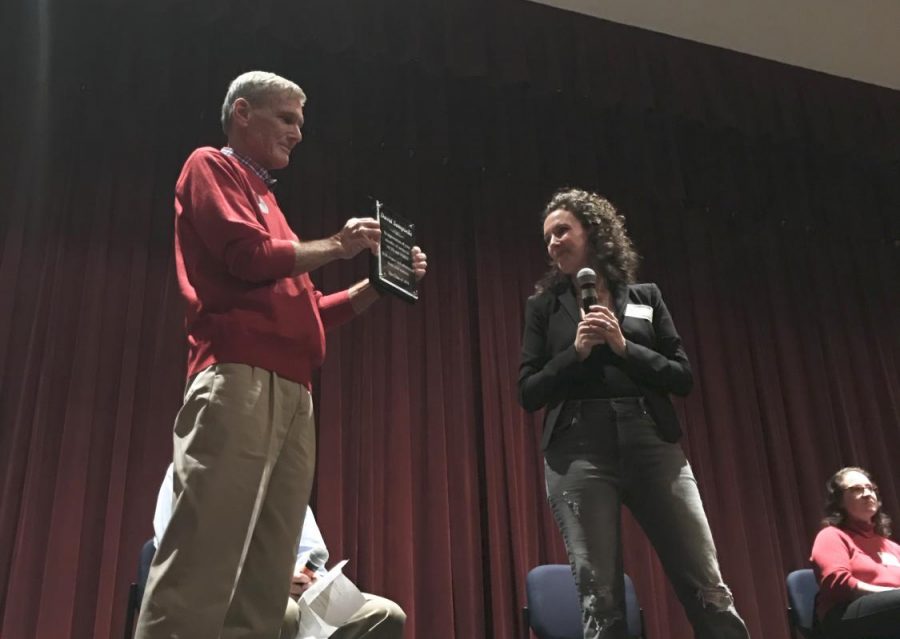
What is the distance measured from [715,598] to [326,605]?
0.81 m

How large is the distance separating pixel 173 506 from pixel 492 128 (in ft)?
11.6

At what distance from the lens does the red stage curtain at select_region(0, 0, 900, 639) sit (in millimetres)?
3400

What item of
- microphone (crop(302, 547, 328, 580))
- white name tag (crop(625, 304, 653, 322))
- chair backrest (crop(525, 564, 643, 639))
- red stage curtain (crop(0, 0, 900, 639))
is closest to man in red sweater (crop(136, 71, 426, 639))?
white name tag (crop(625, 304, 653, 322))

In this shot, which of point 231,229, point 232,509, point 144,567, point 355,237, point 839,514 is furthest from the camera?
point 839,514

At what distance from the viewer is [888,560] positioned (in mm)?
3086

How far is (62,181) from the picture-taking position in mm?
3674

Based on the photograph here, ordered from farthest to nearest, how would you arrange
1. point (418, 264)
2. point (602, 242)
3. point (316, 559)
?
point (316, 559) < point (602, 242) < point (418, 264)

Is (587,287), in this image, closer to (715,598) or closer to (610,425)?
(610,425)

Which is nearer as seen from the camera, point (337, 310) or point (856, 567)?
point (337, 310)

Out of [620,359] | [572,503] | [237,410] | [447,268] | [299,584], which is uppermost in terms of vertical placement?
[447,268]

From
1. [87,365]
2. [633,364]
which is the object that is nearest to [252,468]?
[633,364]

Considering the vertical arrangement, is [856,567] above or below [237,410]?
below

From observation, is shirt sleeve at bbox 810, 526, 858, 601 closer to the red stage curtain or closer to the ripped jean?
the red stage curtain

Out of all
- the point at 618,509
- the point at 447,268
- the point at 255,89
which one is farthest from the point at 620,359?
the point at 447,268
